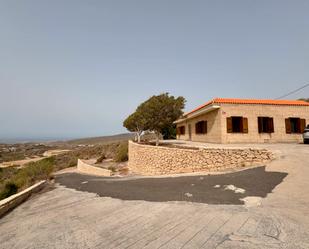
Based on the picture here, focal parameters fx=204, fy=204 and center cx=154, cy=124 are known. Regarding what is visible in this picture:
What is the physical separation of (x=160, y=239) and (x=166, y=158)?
12.4 m

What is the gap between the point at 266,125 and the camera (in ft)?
62.0

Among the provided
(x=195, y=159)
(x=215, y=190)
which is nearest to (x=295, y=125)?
(x=195, y=159)

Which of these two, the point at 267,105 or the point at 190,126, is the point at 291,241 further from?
the point at 190,126

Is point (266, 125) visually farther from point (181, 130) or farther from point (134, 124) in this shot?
point (134, 124)

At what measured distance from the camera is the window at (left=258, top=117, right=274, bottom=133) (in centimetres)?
1872

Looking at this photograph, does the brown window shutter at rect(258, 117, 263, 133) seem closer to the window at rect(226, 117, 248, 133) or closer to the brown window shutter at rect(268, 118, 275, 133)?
the brown window shutter at rect(268, 118, 275, 133)

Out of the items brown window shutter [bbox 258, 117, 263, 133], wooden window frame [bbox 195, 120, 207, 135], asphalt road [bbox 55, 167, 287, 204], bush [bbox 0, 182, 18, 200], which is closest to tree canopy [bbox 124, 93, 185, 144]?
wooden window frame [bbox 195, 120, 207, 135]

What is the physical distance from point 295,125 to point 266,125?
10.5 ft

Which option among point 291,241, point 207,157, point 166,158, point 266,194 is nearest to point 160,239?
point 291,241

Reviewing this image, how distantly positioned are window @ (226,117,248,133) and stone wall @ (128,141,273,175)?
5729mm

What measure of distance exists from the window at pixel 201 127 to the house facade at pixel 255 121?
1.18 m

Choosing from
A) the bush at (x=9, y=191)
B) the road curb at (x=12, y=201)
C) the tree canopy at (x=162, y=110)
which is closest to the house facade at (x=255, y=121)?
the tree canopy at (x=162, y=110)

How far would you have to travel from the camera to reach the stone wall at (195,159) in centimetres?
Answer: 1123

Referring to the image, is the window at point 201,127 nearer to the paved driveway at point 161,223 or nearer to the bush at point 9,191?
the paved driveway at point 161,223
